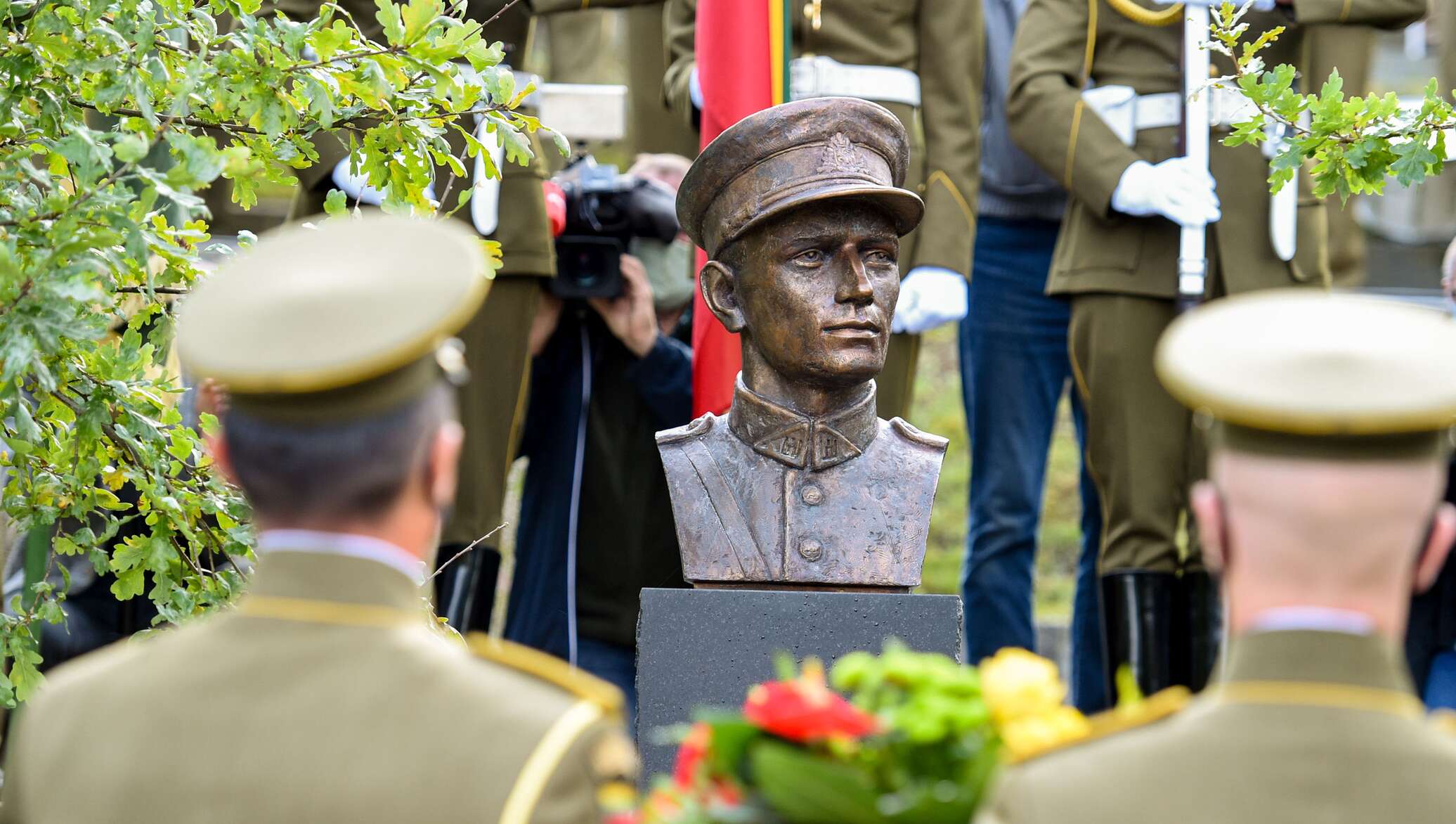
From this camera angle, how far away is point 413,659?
6.56ft

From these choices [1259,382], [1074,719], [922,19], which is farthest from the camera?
[922,19]

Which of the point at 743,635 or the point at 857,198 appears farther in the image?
the point at 857,198

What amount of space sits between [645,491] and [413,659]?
13.4ft

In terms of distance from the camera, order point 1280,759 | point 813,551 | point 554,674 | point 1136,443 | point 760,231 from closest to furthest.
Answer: point 1280,759, point 554,674, point 813,551, point 760,231, point 1136,443

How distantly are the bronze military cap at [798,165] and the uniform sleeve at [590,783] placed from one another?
8.57 ft

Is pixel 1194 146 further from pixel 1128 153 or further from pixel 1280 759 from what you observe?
pixel 1280 759

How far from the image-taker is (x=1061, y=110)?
576cm

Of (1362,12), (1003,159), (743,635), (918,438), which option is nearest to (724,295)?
(918,438)

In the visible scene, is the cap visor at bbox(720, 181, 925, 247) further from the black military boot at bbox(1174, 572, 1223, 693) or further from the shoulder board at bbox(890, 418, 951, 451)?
the black military boot at bbox(1174, 572, 1223, 693)

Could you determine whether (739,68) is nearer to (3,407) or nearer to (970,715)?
(3,407)

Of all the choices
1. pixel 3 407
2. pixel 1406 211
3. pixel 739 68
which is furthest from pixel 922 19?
pixel 1406 211

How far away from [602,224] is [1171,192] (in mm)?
1735

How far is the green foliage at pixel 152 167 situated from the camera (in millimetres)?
3711

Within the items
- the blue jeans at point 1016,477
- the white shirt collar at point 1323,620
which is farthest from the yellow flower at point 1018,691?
the blue jeans at point 1016,477
